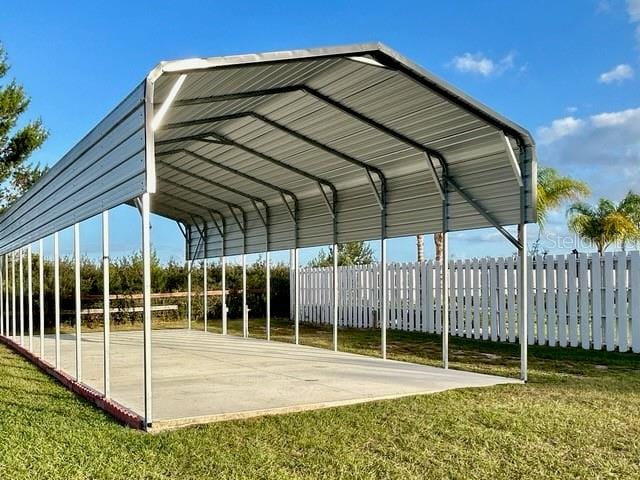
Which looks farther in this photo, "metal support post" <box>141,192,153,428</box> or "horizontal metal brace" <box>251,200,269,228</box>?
"horizontal metal brace" <box>251,200,269,228</box>

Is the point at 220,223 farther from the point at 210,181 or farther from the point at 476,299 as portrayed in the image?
the point at 476,299

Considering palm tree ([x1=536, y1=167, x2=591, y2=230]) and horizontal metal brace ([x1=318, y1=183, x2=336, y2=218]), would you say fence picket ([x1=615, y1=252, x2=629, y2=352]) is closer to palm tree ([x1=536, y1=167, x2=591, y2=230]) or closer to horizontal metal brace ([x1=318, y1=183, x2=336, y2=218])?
horizontal metal brace ([x1=318, y1=183, x2=336, y2=218])

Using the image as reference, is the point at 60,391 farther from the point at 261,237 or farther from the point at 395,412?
the point at 261,237

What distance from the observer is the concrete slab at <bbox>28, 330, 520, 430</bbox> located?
20.3 ft

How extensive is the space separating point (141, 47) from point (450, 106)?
5.16 meters

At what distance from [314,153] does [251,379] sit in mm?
3690

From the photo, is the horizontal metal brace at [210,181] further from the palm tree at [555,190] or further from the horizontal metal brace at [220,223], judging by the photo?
the palm tree at [555,190]

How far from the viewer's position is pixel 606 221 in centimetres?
1930

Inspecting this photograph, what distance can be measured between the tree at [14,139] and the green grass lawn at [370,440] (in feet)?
47.8

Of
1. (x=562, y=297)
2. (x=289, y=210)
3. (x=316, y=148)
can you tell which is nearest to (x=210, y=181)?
(x=289, y=210)

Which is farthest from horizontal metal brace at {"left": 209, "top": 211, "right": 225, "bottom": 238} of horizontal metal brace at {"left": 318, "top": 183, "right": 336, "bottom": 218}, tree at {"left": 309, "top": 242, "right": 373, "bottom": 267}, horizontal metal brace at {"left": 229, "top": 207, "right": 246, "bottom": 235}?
tree at {"left": 309, "top": 242, "right": 373, "bottom": 267}

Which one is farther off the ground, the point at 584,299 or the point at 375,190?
the point at 375,190

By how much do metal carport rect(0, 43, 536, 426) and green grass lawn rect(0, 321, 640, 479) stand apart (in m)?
0.67

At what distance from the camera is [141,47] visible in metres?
9.94
